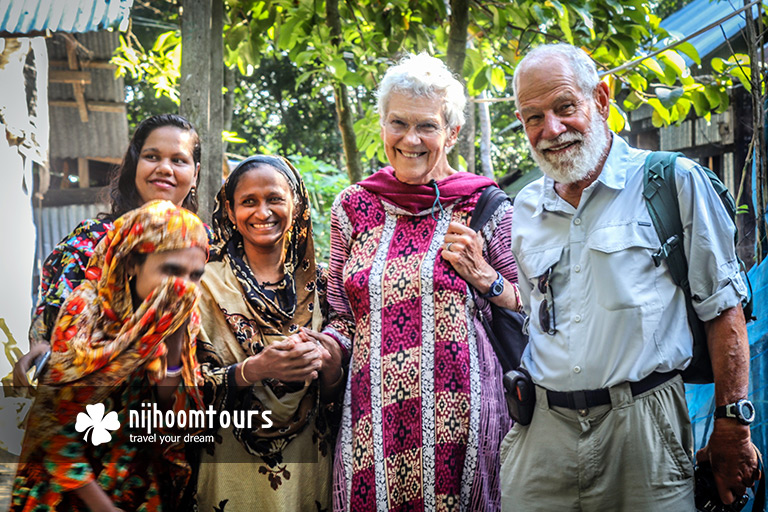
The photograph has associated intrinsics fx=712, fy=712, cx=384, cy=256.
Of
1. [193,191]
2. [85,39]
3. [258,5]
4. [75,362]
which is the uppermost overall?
[85,39]

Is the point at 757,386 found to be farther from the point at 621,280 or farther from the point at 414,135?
the point at 414,135

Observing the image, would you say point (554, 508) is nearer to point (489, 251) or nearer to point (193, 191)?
point (489, 251)

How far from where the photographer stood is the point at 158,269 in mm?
2037

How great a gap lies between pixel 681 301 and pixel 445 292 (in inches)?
31.9

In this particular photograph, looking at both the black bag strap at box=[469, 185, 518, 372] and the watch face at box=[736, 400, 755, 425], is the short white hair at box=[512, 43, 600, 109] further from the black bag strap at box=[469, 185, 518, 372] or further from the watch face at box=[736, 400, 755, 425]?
the watch face at box=[736, 400, 755, 425]

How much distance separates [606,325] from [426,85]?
1.16m

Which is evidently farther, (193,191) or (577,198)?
(193,191)

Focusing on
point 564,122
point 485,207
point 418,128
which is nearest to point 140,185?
point 418,128

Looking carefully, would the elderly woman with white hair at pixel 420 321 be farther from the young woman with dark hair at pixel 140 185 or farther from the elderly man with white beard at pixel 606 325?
the young woman with dark hair at pixel 140 185

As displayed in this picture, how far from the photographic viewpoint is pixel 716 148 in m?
7.87

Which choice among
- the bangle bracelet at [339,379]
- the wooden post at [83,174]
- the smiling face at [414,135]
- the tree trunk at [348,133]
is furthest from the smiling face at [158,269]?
the wooden post at [83,174]

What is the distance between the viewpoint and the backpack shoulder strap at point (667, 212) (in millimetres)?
2074

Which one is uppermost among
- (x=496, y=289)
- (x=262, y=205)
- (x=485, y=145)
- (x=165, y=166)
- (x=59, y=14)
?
(x=485, y=145)

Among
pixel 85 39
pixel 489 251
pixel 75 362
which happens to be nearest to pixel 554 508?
pixel 489 251
